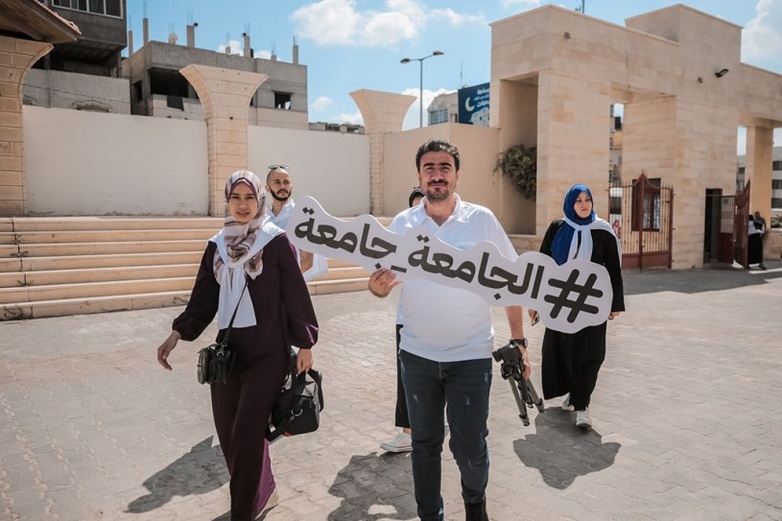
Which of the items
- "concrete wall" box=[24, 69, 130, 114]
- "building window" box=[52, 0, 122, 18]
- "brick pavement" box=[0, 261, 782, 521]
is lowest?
"brick pavement" box=[0, 261, 782, 521]

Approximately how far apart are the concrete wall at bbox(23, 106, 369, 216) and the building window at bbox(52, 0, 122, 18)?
2392cm

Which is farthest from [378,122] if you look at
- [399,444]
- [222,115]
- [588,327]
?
[399,444]

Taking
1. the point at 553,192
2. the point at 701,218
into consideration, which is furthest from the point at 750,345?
the point at 701,218

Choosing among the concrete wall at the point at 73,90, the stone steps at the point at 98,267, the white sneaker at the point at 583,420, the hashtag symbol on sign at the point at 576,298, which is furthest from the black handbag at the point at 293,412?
the concrete wall at the point at 73,90

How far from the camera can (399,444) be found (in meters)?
3.97

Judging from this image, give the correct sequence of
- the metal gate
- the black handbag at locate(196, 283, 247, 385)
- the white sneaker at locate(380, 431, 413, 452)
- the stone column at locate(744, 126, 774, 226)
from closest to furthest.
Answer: the black handbag at locate(196, 283, 247, 385)
the white sneaker at locate(380, 431, 413, 452)
the metal gate
the stone column at locate(744, 126, 774, 226)

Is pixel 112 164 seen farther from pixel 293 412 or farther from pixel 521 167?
pixel 293 412

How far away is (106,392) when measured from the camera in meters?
5.25

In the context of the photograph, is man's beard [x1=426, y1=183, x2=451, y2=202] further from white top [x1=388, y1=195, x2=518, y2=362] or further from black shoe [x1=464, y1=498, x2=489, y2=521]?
black shoe [x1=464, y1=498, x2=489, y2=521]

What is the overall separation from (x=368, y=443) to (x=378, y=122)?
15306 mm

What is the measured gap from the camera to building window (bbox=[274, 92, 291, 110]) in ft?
142

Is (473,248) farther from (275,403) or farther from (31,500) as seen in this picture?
(31,500)

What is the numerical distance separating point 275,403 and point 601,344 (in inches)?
110

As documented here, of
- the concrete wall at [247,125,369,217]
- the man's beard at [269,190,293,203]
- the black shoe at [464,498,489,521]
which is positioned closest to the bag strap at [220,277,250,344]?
the black shoe at [464,498,489,521]
